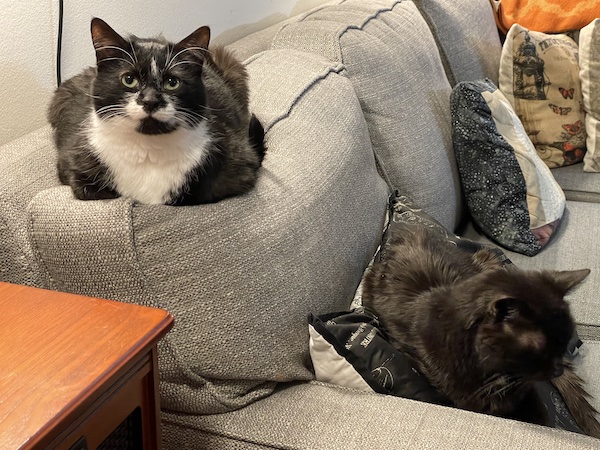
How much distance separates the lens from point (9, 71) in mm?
1174

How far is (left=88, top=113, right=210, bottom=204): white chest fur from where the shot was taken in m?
0.94

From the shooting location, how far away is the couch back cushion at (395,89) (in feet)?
5.40

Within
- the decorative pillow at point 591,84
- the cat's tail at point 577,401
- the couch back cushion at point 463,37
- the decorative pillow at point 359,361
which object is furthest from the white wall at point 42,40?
the decorative pillow at point 591,84

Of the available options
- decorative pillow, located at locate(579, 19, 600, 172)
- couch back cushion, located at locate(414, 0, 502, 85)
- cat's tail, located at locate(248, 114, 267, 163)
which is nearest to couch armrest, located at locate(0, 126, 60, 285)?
cat's tail, located at locate(248, 114, 267, 163)

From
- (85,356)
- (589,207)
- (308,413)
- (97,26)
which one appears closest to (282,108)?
(97,26)

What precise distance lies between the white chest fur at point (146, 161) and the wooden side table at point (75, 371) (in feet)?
0.78

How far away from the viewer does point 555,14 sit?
2588 millimetres

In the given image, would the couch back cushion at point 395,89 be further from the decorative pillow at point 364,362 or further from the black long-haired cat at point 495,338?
the decorative pillow at point 364,362

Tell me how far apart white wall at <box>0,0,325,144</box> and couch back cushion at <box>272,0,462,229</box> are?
1.19 feet

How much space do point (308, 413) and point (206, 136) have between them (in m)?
0.45

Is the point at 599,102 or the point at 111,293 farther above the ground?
the point at 111,293

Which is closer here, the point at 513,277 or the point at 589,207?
the point at 513,277

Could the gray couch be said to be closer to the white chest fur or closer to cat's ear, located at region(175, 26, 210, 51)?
the white chest fur

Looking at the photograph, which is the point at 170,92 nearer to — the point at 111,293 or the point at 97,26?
the point at 97,26
